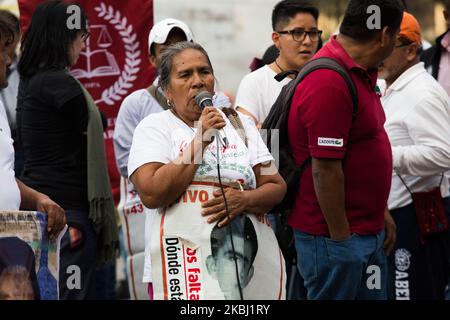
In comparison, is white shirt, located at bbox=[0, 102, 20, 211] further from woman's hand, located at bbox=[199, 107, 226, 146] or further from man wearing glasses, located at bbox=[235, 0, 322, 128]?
man wearing glasses, located at bbox=[235, 0, 322, 128]

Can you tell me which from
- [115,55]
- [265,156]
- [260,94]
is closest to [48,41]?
[260,94]

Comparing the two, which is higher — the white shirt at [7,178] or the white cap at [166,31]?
the white cap at [166,31]

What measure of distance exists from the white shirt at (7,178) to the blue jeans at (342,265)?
1549 mm

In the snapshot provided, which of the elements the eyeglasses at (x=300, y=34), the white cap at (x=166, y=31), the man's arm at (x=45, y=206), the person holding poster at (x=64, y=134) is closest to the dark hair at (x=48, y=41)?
the person holding poster at (x=64, y=134)

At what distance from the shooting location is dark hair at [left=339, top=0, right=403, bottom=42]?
535 centimetres

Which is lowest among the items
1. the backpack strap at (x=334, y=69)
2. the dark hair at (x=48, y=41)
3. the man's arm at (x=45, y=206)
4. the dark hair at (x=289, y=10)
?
the man's arm at (x=45, y=206)

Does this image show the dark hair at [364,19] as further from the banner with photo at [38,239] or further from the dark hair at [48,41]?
the banner with photo at [38,239]

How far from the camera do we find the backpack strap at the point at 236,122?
4.97 m

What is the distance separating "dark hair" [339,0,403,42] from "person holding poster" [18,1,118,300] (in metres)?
1.66

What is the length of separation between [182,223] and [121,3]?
3.42 metres

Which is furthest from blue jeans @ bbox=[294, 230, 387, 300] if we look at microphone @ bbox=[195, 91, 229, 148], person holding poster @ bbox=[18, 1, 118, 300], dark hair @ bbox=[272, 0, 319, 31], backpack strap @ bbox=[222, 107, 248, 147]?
dark hair @ bbox=[272, 0, 319, 31]

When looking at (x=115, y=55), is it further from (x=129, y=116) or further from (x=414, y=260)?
(x=414, y=260)

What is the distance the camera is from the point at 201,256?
4.68m
